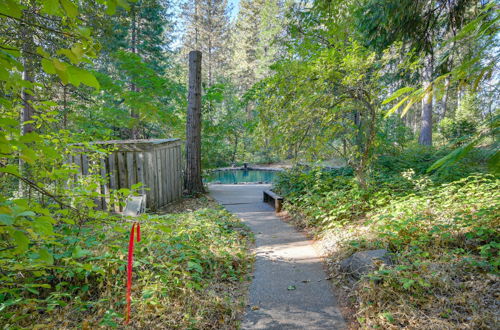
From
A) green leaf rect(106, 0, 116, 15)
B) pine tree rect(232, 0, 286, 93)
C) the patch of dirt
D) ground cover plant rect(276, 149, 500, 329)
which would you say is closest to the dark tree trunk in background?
the patch of dirt

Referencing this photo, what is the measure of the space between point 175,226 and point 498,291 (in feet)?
13.6

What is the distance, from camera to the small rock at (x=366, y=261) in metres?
3.19

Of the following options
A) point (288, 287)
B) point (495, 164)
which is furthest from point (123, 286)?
point (495, 164)

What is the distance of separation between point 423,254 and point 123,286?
330 centimetres

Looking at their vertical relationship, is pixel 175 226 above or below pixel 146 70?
below

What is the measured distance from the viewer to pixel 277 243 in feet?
16.8

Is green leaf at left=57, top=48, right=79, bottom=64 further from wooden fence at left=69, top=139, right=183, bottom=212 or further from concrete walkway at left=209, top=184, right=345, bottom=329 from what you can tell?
wooden fence at left=69, top=139, right=183, bottom=212

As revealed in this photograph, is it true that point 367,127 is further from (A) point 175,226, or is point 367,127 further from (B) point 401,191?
(A) point 175,226

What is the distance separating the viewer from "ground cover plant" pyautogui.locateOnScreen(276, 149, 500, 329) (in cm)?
246

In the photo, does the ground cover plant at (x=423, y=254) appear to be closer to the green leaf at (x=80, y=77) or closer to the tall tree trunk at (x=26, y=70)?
the green leaf at (x=80, y=77)

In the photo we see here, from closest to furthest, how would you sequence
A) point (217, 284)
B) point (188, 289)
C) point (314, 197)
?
1. point (188, 289)
2. point (217, 284)
3. point (314, 197)

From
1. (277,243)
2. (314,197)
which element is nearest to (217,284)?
(277,243)

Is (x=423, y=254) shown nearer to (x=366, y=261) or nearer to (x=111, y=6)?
(x=366, y=261)

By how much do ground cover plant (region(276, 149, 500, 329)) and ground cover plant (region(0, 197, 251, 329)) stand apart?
1.45 meters
